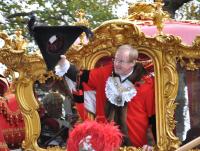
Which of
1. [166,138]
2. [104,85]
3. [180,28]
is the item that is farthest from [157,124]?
[180,28]

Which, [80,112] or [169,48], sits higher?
[169,48]

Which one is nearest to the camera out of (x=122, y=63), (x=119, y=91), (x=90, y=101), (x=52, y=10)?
(x=122, y=63)

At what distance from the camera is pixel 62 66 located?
5.10m

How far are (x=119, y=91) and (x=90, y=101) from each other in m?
0.26

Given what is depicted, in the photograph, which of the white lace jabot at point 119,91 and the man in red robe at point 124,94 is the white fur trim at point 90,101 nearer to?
the man in red robe at point 124,94

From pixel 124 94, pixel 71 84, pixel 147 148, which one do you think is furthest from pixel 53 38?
pixel 147 148

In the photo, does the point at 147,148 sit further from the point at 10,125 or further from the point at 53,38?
the point at 10,125

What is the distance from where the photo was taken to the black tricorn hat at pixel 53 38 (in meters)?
5.04

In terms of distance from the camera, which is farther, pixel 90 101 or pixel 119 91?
pixel 90 101

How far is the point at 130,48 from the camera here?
5066 mm

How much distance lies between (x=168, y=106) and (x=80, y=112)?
2.14 ft

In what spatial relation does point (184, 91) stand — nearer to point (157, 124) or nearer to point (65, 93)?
point (157, 124)

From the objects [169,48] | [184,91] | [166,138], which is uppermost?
[169,48]

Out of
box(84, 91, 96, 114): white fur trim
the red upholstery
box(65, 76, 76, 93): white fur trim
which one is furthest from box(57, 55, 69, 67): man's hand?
the red upholstery
